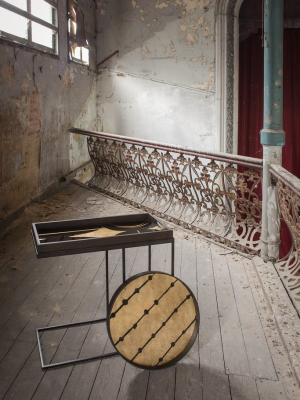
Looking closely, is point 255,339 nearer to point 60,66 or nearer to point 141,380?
point 141,380

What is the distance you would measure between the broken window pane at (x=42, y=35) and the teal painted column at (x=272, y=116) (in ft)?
9.91

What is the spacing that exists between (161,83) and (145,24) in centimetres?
105

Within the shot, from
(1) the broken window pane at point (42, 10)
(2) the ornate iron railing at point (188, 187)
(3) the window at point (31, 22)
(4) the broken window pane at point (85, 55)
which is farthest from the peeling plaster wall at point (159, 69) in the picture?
(1) the broken window pane at point (42, 10)

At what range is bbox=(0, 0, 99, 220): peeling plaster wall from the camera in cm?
478

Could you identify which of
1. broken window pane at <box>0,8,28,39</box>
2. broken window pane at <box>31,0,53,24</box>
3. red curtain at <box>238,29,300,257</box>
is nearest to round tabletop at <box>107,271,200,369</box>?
broken window pane at <box>0,8,28,39</box>

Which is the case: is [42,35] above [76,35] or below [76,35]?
below

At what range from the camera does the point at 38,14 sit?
5465mm

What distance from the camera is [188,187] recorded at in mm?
5102

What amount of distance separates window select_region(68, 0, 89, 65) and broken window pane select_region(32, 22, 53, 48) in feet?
2.13

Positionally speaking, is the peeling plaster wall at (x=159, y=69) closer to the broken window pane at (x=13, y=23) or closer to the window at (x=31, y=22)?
the window at (x=31, y=22)

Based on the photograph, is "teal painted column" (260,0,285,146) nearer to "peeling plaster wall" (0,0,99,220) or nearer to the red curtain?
"peeling plaster wall" (0,0,99,220)

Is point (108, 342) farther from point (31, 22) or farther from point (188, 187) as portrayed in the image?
point (31, 22)

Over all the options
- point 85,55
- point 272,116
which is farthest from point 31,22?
point 272,116

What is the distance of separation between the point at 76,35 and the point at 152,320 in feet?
18.3
